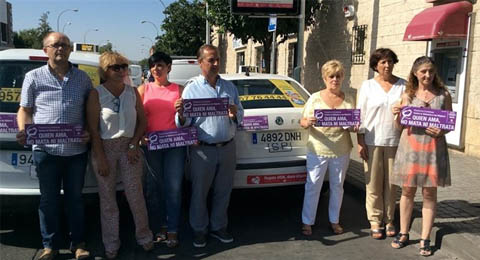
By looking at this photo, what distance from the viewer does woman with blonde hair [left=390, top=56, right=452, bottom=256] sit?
3.73m

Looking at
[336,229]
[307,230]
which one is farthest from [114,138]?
[336,229]

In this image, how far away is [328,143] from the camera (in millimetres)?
4148

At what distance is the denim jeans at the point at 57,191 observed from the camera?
346cm

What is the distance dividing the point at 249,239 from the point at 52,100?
2.25 metres

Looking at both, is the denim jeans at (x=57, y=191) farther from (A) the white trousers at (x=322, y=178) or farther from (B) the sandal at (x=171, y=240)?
(A) the white trousers at (x=322, y=178)

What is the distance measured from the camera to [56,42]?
133 inches

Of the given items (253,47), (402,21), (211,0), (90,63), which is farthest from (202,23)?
(90,63)

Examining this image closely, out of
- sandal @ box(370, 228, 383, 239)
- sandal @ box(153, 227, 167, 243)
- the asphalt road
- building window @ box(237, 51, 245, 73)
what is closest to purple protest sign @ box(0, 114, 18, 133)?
the asphalt road

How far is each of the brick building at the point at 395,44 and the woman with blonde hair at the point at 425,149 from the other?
4.41 metres

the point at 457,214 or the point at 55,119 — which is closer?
the point at 55,119

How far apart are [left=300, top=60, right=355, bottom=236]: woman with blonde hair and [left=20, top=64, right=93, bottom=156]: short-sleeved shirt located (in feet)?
6.99

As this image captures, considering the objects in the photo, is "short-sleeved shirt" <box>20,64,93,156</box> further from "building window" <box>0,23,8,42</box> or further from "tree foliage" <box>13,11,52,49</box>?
"tree foliage" <box>13,11,52,49</box>

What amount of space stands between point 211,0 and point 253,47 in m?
9.84

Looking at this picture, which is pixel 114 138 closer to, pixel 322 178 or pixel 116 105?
pixel 116 105
